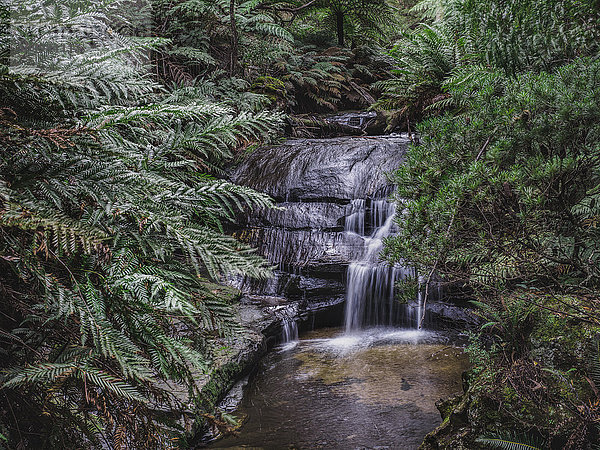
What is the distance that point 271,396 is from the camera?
11.0 feet

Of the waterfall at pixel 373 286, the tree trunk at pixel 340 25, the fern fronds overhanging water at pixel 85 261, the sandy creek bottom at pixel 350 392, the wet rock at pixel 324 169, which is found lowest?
the sandy creek bottom at pixel 350 392

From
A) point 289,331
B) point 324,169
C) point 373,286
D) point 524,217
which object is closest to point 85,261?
point 524,217

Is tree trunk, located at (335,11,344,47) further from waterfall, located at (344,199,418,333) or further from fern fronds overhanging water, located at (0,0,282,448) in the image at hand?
fern fronds overhanging water, located at (0,0,282,448)

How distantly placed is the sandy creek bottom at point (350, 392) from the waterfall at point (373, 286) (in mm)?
332

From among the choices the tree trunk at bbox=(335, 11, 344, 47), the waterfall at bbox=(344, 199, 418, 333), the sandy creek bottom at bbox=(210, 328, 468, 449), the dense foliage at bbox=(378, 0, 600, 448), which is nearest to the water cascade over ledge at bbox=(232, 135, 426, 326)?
the waterfall at bbox=(344, 199, 418, 333)

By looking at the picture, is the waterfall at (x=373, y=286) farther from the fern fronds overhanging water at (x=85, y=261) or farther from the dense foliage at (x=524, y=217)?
the fern fronds overhanging water at (x=85, y=261)

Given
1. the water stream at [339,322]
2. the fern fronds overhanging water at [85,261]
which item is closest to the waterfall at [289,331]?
the water stream at [339,322]

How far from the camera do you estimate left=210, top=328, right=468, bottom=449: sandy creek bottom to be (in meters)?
2.69

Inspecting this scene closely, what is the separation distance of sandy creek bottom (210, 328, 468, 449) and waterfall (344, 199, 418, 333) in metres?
0.33

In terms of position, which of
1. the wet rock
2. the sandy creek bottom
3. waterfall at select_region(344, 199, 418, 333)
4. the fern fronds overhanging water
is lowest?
the sandy creek bottom

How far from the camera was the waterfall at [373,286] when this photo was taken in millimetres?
4867

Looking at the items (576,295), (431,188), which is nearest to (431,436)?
(576,295)

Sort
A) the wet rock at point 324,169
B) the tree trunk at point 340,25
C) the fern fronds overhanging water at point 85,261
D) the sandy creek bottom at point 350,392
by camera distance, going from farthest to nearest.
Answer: the tree trunk at point 340,25 < the wet rock at point 324,169 < the sandy creek bottom at point 350,392 < the fern fronds overhanging water at point 85,261

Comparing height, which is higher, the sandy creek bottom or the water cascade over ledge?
the water cascade over ledge
